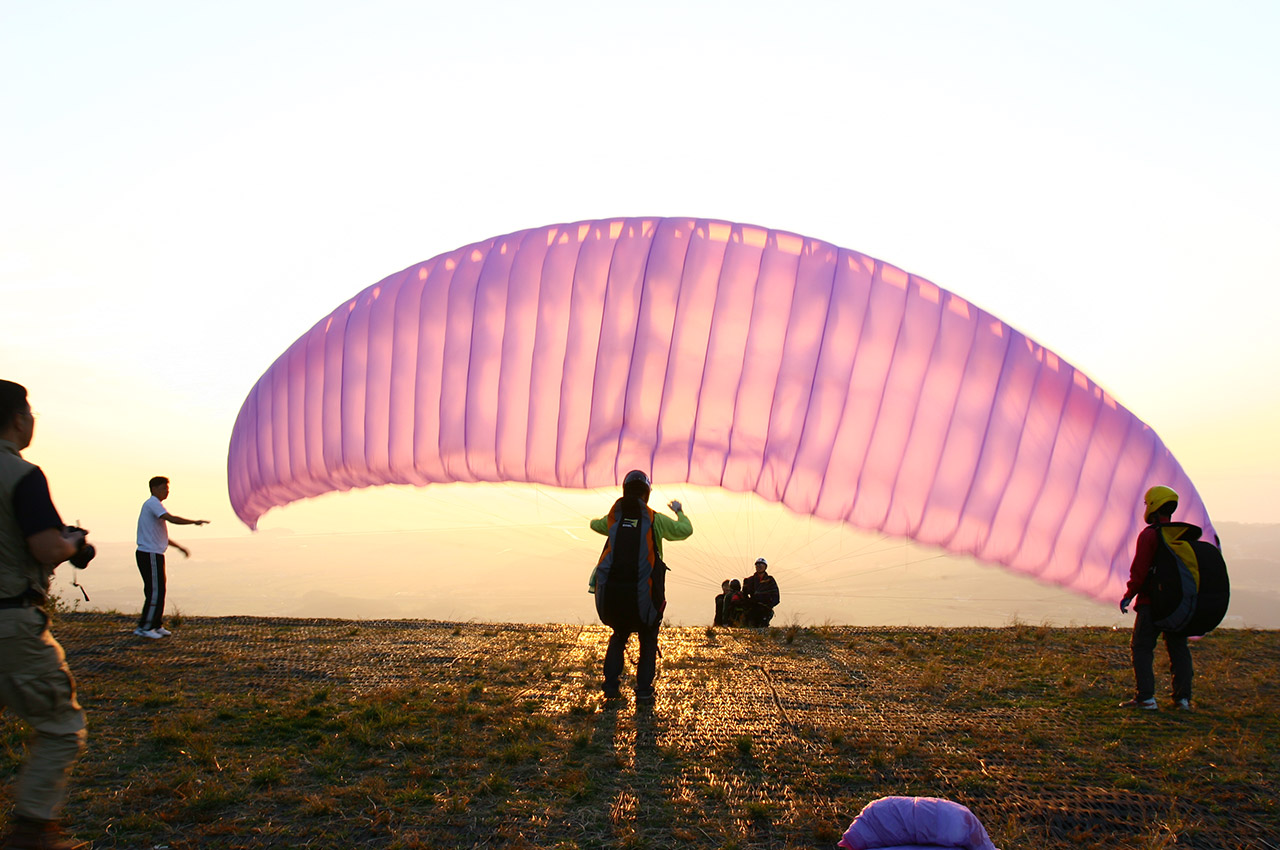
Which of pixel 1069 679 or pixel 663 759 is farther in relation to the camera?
pixel 1069 679

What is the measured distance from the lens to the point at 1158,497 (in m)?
6.37

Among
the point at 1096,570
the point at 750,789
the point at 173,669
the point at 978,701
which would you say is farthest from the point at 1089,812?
the point at 173,669

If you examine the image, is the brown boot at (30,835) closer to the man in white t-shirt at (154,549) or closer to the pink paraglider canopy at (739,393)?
the pink paraglider canopy at (739,393)

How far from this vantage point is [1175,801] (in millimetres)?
4410

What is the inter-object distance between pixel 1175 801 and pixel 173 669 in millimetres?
7081

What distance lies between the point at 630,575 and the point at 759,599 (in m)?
5.00

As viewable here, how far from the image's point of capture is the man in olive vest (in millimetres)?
3260

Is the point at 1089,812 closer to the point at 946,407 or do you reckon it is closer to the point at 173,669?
the point at 946,407

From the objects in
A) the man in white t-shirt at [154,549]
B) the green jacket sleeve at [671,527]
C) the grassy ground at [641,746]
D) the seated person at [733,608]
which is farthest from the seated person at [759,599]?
the man in white t-shirt at [154,549]

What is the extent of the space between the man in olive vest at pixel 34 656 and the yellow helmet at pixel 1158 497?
22.2ft

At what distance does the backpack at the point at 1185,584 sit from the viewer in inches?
249

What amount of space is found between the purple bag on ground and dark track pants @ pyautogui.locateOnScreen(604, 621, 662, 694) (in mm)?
3020

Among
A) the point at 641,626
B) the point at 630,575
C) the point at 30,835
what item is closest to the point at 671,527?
the point at 630,575

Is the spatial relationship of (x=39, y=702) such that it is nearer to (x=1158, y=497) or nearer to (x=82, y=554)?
(x=82, y=554)
